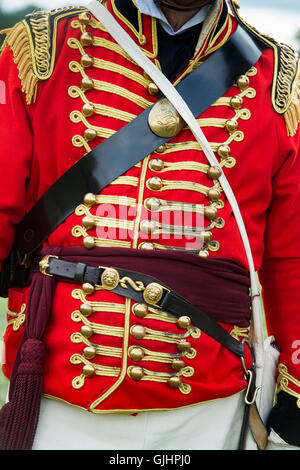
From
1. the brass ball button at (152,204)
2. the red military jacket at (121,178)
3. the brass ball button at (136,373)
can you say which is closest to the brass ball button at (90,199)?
the red military jacket at (121,178)

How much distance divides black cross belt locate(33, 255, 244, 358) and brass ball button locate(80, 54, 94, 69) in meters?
0.55

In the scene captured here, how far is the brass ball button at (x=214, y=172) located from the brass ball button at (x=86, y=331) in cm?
55

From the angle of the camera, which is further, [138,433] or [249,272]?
[249,272]

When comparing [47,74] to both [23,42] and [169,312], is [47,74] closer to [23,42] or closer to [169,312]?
A: [23,42]

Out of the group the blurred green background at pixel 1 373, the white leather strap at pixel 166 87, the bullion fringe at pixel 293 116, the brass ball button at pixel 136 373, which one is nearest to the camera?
the brass ball button at pixel 136 373

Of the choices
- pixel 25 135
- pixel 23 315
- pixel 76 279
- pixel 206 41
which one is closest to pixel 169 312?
pixel 76 279

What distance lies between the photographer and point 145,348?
210 cm

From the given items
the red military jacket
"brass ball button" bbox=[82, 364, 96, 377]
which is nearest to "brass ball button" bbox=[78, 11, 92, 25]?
the red military jacket

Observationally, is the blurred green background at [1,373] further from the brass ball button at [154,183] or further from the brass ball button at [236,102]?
the brass ball button at [236,102]

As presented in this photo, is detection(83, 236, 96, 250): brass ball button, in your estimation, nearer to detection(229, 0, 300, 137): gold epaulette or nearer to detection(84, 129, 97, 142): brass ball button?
detection(84, 129, 97, 142): brass ball button

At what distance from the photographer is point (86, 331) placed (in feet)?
6.82

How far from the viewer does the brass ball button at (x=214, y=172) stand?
219 cm

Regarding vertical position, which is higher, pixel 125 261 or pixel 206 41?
pixel 206 41

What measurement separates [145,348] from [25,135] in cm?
68
